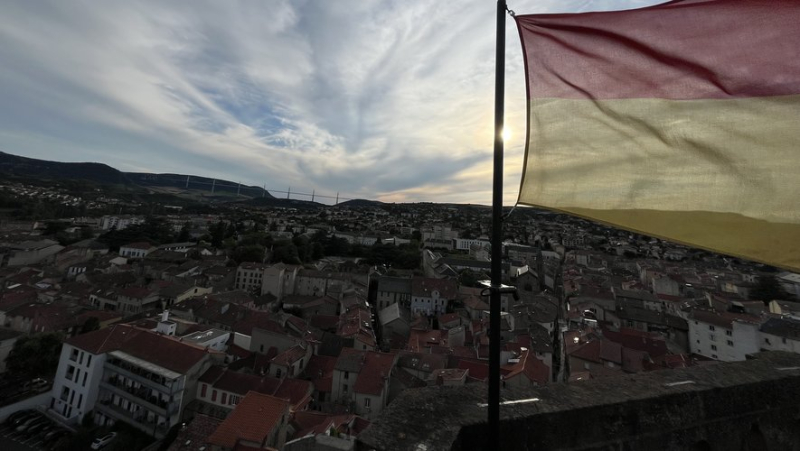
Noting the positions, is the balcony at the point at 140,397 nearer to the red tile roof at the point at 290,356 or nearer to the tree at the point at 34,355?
the red tile roof at the point at 290,356

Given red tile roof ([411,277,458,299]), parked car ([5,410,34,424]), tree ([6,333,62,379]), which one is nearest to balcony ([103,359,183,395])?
parked car ([5,410,34,424])

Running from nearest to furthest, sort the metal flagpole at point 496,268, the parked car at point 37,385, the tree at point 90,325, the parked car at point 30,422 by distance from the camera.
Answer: the metal flagpole at point 496,268 → the parked car at point 30,422 → the parked car at point 37,385 → the tree at point 90,325

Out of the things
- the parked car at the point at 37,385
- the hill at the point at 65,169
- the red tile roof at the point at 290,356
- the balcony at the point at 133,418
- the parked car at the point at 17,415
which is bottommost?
the parked car at the point at 17,415

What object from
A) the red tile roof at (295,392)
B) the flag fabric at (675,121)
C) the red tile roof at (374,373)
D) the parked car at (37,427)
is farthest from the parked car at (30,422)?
the flag fabric at (675,121)

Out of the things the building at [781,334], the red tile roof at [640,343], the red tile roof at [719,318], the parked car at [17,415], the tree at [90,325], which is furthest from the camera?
the red tile roof at [719,318]

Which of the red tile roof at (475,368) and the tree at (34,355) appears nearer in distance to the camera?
the red tile roof at (475,368)

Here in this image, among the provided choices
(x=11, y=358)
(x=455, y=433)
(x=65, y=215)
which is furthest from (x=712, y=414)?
(x=65, y=215)

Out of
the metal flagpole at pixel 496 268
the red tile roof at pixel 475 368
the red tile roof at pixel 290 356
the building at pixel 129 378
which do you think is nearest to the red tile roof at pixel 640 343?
the red tile roof at pixel 475 368

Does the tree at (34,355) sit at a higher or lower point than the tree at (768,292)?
lower
